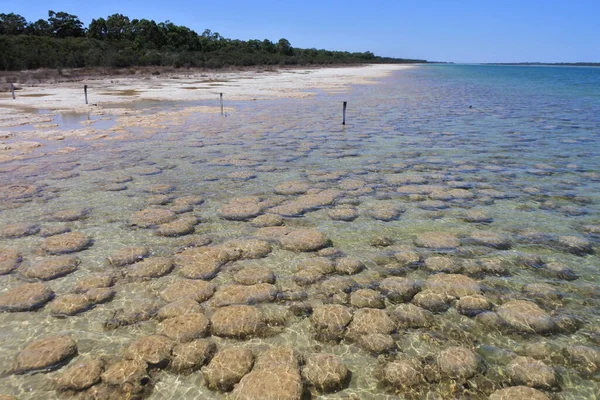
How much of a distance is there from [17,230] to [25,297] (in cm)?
327

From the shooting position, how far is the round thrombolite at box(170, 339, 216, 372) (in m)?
5.08

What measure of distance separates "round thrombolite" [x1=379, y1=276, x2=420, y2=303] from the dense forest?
71900mm

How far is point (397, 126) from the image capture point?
77.4 ft

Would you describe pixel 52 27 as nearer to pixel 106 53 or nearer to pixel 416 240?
pixel 106 53

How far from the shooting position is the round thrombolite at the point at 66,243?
812 cm

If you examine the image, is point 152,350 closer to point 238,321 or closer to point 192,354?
point 192,354

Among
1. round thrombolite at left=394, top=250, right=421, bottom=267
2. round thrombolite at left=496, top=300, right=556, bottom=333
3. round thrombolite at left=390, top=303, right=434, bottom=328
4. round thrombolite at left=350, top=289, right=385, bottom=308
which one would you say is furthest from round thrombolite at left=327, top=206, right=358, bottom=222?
round thrombolite at left=496, top=300, right=556, bottom=333

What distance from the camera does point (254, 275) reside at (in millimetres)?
7262

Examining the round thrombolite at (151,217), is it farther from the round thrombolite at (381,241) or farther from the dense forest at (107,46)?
the dense forest at (107,46)

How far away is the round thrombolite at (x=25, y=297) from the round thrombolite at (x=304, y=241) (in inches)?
177

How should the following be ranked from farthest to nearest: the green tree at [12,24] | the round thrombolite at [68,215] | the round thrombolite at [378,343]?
the green tree at [12,24], the round thrombolite at [68,215], the round thrombolite at [378,343]

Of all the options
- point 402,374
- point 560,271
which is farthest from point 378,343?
point 560,271

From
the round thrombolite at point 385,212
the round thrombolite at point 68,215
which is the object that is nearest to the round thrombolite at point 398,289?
the round thrombolite at point 385,212

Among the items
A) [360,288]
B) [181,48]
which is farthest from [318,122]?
[181,48]
